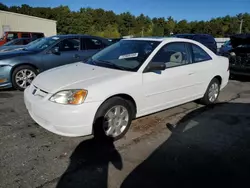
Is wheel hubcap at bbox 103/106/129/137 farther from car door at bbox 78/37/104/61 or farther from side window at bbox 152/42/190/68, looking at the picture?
car door at bbox 78/37/104/61

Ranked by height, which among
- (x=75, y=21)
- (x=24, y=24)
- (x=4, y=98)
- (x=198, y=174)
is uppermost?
(x=75, y=21)

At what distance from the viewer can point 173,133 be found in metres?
3.73

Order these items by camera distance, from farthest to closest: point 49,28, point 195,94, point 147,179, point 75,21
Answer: point 75,21 → point 49,28 → point 195,94 → point 147,179

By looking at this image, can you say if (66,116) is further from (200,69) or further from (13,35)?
(13,35)

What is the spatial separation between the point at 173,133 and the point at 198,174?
3.73 feet

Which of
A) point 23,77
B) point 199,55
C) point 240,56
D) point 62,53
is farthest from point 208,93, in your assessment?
point 23,77

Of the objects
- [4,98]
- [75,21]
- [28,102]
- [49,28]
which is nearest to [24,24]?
[49,28]

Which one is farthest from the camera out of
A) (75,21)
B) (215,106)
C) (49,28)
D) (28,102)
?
(75,21)

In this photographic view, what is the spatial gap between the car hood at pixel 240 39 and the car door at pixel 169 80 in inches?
177

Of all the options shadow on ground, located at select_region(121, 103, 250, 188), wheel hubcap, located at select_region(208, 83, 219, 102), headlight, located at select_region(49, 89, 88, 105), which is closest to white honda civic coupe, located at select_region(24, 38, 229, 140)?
headlight, located at select_region(49, 89, 88, 105)

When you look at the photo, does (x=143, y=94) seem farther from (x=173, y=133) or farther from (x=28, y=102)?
(x=28, y=102)

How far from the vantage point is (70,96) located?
2.97 m

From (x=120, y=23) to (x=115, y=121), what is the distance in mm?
81753

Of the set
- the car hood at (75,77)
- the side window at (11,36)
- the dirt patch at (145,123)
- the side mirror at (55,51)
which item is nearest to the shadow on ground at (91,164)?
the dirt patch at (145,123)
